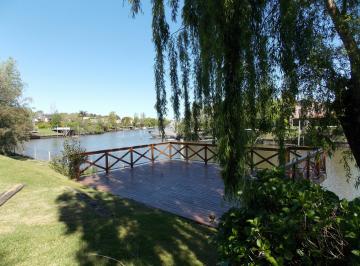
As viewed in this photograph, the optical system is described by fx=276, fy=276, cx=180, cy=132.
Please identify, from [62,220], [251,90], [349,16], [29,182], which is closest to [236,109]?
[251,90]

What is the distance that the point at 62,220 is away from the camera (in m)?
4.59

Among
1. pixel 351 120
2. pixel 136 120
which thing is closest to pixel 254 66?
pixel 351 120

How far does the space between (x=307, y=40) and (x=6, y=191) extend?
6.33 meters

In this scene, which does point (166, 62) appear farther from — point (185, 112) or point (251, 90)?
point (251, 90)

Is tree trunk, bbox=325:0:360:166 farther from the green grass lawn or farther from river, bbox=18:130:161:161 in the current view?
river, bbox=18:130:161:161

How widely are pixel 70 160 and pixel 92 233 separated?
5.39m

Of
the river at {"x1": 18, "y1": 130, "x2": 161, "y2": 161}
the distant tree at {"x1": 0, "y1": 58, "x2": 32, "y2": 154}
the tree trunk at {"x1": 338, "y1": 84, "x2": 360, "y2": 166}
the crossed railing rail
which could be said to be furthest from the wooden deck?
the distant tree at {"x1": 0, "y1": 58, "x2": 32, "y2": 154}

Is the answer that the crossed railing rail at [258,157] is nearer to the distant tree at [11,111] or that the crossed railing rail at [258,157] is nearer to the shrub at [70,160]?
the shrub at [70,160]

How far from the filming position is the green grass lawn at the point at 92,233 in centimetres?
339

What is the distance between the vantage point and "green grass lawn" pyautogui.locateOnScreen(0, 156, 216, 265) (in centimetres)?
339

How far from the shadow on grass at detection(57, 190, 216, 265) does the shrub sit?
120 inches

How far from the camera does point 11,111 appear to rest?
781 inches

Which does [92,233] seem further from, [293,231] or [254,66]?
[254,66]

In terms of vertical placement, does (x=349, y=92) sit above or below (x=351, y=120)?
above
